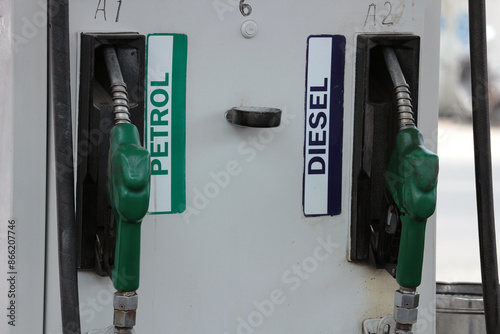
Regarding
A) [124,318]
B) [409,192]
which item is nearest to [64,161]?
[124,318]

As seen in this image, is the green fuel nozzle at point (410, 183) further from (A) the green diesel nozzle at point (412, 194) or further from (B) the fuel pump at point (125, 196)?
(B) the fuel pump at point (125, 196)

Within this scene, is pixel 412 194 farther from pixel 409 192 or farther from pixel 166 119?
pixel 166 119

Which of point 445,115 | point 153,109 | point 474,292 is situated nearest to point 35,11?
point 153,109

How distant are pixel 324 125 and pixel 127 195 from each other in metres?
0.41

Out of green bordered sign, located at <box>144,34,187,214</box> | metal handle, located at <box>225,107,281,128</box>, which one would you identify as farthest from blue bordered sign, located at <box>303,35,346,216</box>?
green bordered sign, located at <box>144,34,187,214</box>

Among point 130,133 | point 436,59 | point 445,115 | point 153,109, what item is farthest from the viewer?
point 445,115

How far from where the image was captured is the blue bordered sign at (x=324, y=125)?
140 centimetres

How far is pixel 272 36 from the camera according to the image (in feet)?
4.51

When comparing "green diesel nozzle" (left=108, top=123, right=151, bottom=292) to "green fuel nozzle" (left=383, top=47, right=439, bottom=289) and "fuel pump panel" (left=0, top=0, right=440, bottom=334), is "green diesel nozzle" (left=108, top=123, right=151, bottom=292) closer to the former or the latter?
"fuel pump panel" (left=0, top=0, right=440, bottom=334)

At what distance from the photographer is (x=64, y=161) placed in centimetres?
122

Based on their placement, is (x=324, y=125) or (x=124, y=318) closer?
(x=124, y=318)

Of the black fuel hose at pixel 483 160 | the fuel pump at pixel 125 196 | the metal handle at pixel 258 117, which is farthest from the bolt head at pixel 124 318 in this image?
the black fuel hose at pixel 483 160

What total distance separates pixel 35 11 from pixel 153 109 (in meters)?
0.24

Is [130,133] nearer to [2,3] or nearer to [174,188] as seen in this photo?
[174,188]
